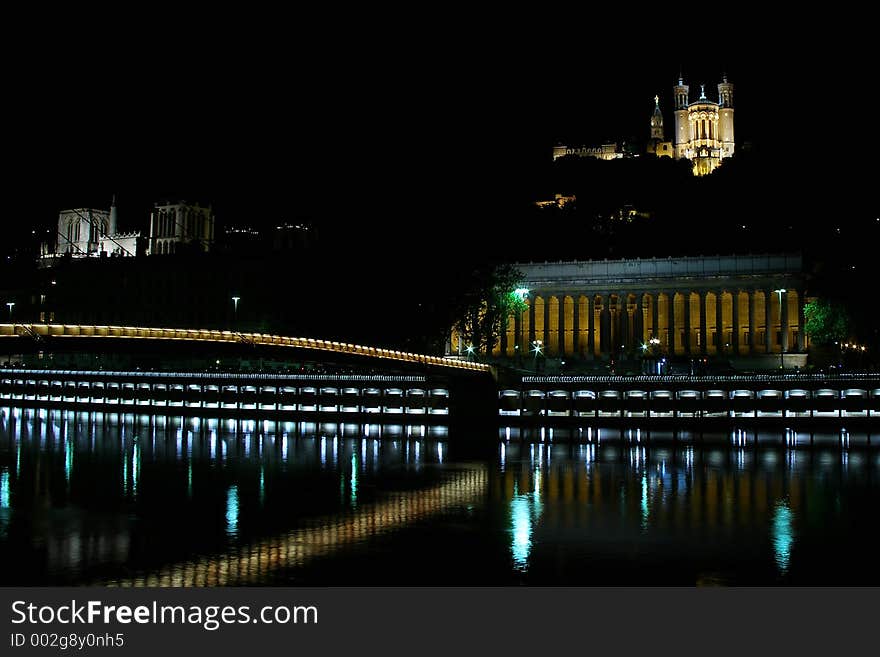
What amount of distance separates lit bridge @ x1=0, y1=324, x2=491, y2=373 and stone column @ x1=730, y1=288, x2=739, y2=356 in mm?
54519

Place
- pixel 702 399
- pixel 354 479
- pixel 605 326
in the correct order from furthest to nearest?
pixel 605 326 < pixel 702 399 < pixel 354 479

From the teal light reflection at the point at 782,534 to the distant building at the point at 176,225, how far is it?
128924 mm

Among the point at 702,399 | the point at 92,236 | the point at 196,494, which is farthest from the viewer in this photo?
the point at 92,236

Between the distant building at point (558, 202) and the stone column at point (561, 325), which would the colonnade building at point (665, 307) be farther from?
the distant building at point (558, 202)

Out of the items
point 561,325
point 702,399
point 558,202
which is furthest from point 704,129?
point 702,399

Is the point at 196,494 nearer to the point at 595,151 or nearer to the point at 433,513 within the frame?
the point at 433,513

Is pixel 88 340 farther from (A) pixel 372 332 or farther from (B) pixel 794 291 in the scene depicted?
(B) pixel 794 291

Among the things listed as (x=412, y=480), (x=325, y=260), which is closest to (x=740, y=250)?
(x=325, y=260)

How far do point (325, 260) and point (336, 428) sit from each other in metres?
26.0

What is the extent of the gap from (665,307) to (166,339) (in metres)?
73.9

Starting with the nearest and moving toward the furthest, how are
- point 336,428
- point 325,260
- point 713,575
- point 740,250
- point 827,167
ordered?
point 713,575, point 336,428, point 325,260, point 827,167, point 740,250

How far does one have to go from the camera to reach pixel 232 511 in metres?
31.2

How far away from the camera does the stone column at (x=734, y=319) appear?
101 meters

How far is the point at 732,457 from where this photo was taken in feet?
143
